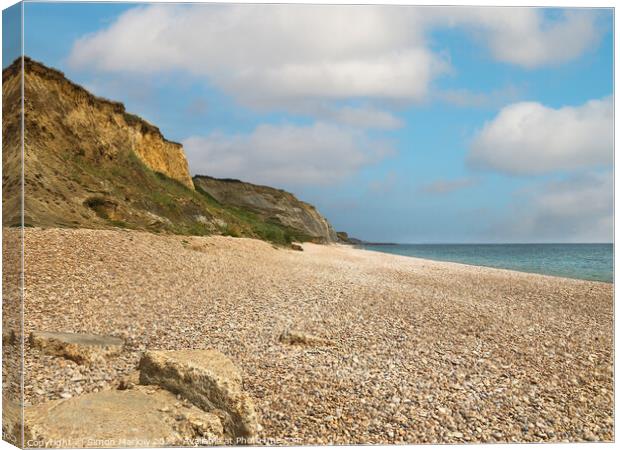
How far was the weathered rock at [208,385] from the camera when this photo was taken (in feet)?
14.5

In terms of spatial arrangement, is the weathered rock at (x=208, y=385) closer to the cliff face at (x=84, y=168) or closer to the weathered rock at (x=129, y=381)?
the weathered rock at (x=129, y=381)

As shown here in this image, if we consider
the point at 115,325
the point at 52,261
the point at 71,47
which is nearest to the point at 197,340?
the point at 115,325

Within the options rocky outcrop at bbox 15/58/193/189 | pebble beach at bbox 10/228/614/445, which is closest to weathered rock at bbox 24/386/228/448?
pebble beach at bbox 10/228/614/445

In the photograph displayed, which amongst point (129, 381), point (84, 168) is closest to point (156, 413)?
point (129, 381)

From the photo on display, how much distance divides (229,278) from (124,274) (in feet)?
9.68

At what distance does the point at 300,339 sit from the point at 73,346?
2825 mm

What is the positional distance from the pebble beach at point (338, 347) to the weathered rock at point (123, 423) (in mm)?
520

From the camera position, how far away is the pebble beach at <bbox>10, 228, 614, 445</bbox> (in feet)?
16.4

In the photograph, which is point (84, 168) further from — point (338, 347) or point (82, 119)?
point (338, 347)

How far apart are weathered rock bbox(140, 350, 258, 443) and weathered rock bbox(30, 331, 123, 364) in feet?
2.97

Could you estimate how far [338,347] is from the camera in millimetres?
6492

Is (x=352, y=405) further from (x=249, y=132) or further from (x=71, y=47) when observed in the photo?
(x=71, y=47)

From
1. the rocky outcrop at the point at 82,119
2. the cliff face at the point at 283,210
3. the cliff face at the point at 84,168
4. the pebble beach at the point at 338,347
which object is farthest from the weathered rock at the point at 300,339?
the cliff face at the point at 283,210

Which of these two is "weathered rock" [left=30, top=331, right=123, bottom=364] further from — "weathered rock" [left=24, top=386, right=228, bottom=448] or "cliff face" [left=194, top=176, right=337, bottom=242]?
"cliff face" [left=194, top=176, right=337, bottom=242]
